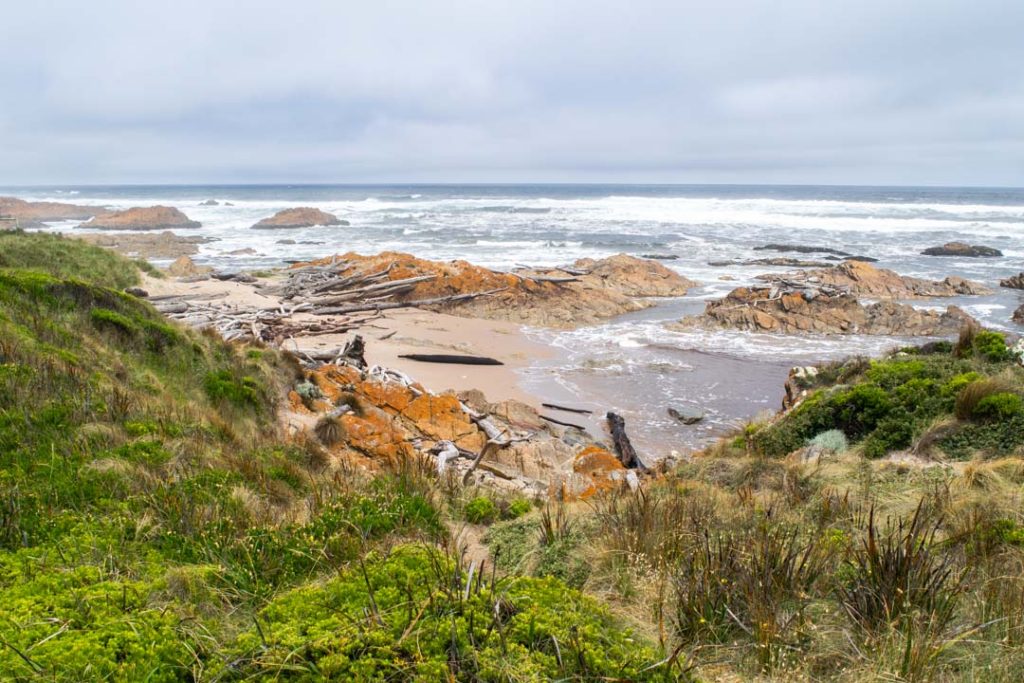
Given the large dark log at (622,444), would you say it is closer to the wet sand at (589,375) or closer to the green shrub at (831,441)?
the wet sand at (589,375)

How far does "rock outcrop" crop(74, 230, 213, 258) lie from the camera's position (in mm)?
37562

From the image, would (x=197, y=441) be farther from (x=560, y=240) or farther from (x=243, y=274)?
(x=560, y=240)

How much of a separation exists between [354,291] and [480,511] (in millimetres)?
18350

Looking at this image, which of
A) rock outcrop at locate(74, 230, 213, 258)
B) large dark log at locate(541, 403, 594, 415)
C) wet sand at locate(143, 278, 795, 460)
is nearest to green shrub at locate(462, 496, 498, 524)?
wet sand at locate(143, 278, 795, 460)

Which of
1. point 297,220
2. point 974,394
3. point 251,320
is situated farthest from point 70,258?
point 297,220

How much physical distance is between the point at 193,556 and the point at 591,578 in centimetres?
242

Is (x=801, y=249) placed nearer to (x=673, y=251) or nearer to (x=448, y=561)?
(x=673, y=251)

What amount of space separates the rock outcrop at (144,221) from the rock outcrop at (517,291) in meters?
43.9

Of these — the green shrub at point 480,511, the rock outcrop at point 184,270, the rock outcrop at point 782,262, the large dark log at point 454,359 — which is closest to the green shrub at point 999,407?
the green shrub at point 480,511

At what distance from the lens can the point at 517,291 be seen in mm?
23109

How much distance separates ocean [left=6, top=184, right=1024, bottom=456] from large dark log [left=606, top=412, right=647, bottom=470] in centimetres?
66

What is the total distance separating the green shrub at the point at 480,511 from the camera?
5016 millimetres

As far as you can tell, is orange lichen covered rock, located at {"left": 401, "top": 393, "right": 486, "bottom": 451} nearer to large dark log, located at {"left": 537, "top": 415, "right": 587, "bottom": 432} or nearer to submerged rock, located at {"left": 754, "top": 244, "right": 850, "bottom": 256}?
large dark log, located at {"left": 537, "top": 415, "right": 587, "bottom": 432}

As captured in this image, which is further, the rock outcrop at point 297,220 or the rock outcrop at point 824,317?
the rock outcrop at point 297,220
